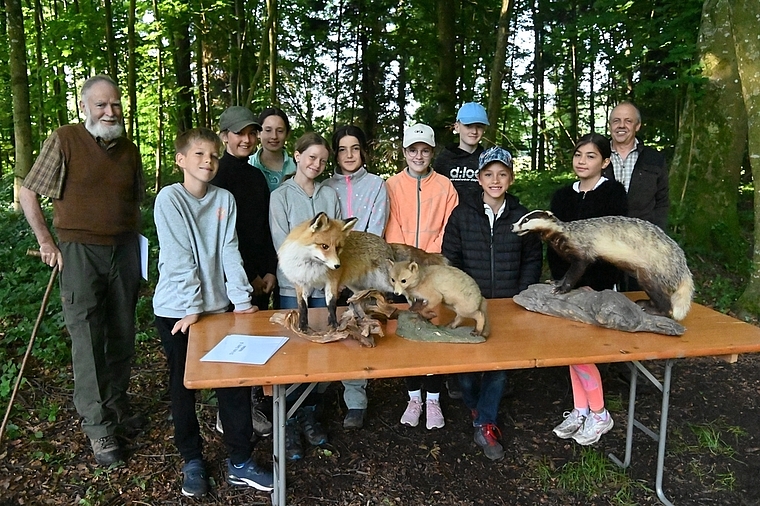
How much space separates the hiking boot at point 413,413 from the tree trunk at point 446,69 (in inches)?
238

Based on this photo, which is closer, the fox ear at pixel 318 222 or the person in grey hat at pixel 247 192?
the fox ear at pixel 318 222

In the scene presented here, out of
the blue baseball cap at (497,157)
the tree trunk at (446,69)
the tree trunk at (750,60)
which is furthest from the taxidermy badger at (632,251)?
the tree trunk at (446,69)

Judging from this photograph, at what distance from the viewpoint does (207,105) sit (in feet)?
39.8

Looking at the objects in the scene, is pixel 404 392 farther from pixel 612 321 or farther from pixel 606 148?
pixel 606 148

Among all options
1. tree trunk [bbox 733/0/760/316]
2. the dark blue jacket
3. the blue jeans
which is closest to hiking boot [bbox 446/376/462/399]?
the blue jeans

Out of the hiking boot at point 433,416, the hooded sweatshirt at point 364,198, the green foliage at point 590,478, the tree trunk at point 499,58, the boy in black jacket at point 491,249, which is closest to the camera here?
the green foliage at point 590,478

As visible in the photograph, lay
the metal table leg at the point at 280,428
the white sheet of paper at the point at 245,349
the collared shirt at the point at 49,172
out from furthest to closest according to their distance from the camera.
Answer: the collared shirt at the point at 49,172
the metal table leg at the point at 280,428
the white sheet of paper at the point at 245,349

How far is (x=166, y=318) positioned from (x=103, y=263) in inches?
29.7

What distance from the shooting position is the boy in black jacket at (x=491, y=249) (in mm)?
3564

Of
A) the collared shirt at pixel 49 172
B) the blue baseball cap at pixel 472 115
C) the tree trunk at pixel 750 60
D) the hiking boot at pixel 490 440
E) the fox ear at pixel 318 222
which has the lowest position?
the hiking boot at pixel 490 440

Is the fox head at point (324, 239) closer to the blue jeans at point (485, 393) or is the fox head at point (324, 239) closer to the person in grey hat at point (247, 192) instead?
the person in grey hat at point (247, 192)

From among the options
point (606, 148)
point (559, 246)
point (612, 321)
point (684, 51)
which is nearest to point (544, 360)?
point (612, 321)

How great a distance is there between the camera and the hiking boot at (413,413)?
4156 mm

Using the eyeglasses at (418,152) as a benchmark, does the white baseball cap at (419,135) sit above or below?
above
